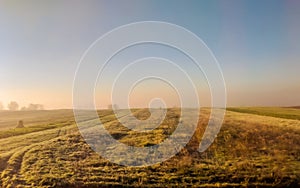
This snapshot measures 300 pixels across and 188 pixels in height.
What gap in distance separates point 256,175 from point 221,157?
3.55 meters

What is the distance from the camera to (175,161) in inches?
844

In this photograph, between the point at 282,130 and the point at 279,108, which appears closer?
the point at 282,130

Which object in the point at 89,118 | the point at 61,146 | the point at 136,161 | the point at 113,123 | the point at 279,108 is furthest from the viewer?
the point at 279,108

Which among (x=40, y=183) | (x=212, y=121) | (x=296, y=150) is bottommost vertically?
(x=40, y=183)

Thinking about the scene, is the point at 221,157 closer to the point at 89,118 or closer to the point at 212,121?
the point at 212,121

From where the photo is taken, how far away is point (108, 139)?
2616 cm

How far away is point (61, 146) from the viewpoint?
25.2 meters

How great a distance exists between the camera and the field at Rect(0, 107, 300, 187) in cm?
1867

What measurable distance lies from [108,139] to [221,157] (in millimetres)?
9878

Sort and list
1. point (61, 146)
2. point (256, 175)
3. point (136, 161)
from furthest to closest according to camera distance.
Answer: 1. point (61, 146)
2. point (136, 161)
3. point (256, 175)

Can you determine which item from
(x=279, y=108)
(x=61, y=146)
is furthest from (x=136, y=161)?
(x=279, y=108)

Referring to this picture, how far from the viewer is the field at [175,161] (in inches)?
735

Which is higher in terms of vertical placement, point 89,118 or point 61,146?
point 89,118

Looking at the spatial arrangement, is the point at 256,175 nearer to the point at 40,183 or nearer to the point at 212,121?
the point at 212,121
